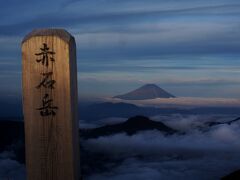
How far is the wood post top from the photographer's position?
5641mm

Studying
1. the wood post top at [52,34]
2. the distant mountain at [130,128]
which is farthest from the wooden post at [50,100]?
the distant mountain at [130,128]

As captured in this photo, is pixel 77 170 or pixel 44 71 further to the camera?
pixel 77 170

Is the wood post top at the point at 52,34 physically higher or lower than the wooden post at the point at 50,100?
higher

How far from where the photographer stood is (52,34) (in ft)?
18.6

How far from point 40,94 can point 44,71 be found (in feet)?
0.85

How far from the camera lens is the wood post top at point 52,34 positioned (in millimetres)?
5641

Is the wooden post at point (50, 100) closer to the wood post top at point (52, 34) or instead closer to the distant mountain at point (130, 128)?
the wood post top at point (52, 34)

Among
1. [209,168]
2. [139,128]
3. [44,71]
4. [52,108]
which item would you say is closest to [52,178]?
[52,108]

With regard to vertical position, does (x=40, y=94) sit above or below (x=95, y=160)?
above

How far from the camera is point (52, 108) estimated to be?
5715 millimetres

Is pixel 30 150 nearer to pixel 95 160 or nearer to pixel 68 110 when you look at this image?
pixel 68 110

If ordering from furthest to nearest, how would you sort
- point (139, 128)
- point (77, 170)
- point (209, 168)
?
point (139, 128) → point (209, 168) → point (77, 170)

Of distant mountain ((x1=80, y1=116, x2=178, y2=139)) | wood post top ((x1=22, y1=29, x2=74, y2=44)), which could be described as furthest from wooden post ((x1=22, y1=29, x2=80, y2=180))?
distant mountain ((x1=80, y1=116, x2=178, y2=139))

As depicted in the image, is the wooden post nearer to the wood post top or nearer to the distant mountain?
the wood post top
